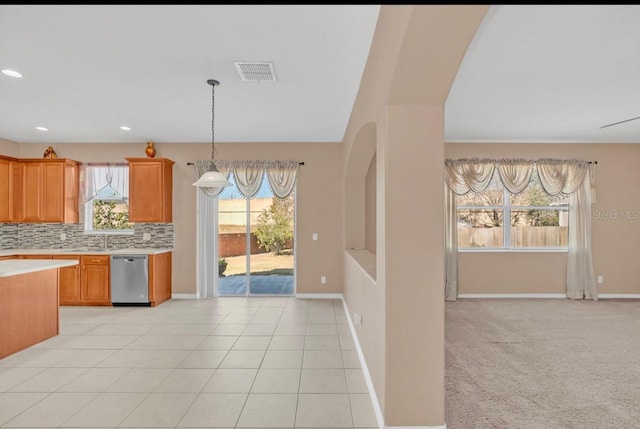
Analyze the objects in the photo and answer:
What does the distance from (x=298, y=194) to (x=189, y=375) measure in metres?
3.54

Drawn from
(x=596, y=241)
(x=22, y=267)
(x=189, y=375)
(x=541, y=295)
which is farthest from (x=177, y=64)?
(x=596, y=241)

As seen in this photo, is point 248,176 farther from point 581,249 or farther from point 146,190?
point 581,249

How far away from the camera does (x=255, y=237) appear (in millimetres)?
6230

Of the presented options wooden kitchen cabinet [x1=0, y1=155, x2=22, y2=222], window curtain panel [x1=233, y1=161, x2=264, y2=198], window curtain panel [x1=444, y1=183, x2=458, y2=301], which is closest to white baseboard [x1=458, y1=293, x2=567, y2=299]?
window curtain panel [x1=444, y1=183, x2=458, y2=301]

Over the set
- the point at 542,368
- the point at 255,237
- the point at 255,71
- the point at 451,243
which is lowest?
the point at 542,368

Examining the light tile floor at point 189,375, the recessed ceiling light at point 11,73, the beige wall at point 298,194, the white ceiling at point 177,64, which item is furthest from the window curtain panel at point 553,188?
the recessed ceiling light at point 11,73

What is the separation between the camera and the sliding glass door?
6.22 metres

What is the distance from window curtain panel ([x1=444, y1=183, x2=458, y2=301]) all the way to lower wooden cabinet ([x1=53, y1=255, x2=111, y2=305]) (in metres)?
5.53

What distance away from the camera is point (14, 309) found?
11.8ft

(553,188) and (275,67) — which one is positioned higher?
(275,67)

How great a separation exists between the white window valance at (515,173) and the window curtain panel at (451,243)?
0.20 m

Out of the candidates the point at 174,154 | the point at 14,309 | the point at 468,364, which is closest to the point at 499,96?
the point at 468,364

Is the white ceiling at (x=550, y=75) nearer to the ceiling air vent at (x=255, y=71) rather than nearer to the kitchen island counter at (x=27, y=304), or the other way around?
the ceiling air vent at (x=255, y=71)

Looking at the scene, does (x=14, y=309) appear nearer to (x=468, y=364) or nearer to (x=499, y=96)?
(x=468, y=364)
